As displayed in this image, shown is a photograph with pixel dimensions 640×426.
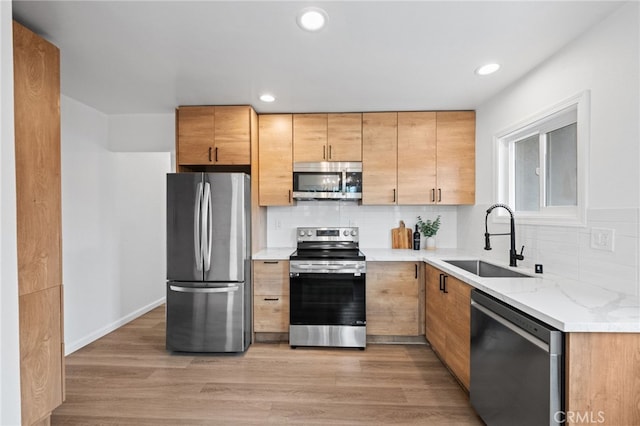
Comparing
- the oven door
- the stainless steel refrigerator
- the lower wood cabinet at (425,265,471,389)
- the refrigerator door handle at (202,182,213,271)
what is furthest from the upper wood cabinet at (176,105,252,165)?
the lower wood cabinet at (425,265,471,389)

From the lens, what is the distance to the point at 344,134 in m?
3.50

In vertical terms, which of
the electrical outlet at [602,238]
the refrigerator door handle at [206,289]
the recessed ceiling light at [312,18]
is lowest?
the refrigerator door handle at [206,289]

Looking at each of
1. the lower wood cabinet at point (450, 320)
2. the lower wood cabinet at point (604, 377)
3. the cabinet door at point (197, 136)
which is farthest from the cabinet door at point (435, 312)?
the cabinet door at point (197, 136)

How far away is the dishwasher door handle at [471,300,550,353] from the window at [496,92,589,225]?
811mm

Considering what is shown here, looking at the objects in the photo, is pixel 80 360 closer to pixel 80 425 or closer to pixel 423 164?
pixel 80 425

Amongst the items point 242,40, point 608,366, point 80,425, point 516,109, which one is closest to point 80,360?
point 80,425

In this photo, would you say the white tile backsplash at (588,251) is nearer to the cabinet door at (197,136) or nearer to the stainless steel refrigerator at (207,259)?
the stainless steel refrigerator at (207,259)

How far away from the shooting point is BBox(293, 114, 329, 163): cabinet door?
3506 mm

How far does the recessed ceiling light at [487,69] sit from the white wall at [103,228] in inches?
143

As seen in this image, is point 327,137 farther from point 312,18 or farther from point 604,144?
point 604,144

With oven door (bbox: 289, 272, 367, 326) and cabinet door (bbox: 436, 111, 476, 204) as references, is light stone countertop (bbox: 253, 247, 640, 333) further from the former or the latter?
cabinet door (bbox: 436, 111, 476, 204)

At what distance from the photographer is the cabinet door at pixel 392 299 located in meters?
3.17

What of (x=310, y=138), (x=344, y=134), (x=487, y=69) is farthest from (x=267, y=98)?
(x=487, y=69)

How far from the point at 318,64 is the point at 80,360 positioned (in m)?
3.29
